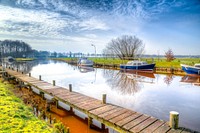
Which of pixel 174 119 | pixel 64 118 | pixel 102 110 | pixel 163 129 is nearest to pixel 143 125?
pixel 163 129

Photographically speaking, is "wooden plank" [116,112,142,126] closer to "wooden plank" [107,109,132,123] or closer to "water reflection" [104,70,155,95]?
"wooden plank" [107,109,132,123]

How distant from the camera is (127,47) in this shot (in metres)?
47.7

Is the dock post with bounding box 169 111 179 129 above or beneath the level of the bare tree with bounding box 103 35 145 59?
beneath

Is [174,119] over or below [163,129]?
over

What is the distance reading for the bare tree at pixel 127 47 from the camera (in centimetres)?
4681

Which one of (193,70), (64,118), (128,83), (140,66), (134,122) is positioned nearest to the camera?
(134,122)

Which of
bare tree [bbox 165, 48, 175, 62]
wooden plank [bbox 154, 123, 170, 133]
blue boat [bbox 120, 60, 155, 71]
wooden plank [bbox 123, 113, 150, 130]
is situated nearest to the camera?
wooden plank [bbox 154, 123, 170, 133]

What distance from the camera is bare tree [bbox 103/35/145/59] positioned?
46812 mm

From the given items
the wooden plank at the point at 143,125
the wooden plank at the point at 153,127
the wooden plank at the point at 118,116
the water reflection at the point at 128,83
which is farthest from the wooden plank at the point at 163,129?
the water reflection at the point at 128,83

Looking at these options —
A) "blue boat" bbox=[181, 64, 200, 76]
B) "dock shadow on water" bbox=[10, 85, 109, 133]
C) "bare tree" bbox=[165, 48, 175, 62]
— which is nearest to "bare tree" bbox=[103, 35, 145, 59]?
"bare tree" bbox=[165, 48, 175, 62]

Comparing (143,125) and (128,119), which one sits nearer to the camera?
(143,125)

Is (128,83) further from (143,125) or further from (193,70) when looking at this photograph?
(193,70)

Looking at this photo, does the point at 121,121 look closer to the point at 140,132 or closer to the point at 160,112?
the point at 140,132

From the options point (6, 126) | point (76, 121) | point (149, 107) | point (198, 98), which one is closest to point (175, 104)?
point (149, 107)
